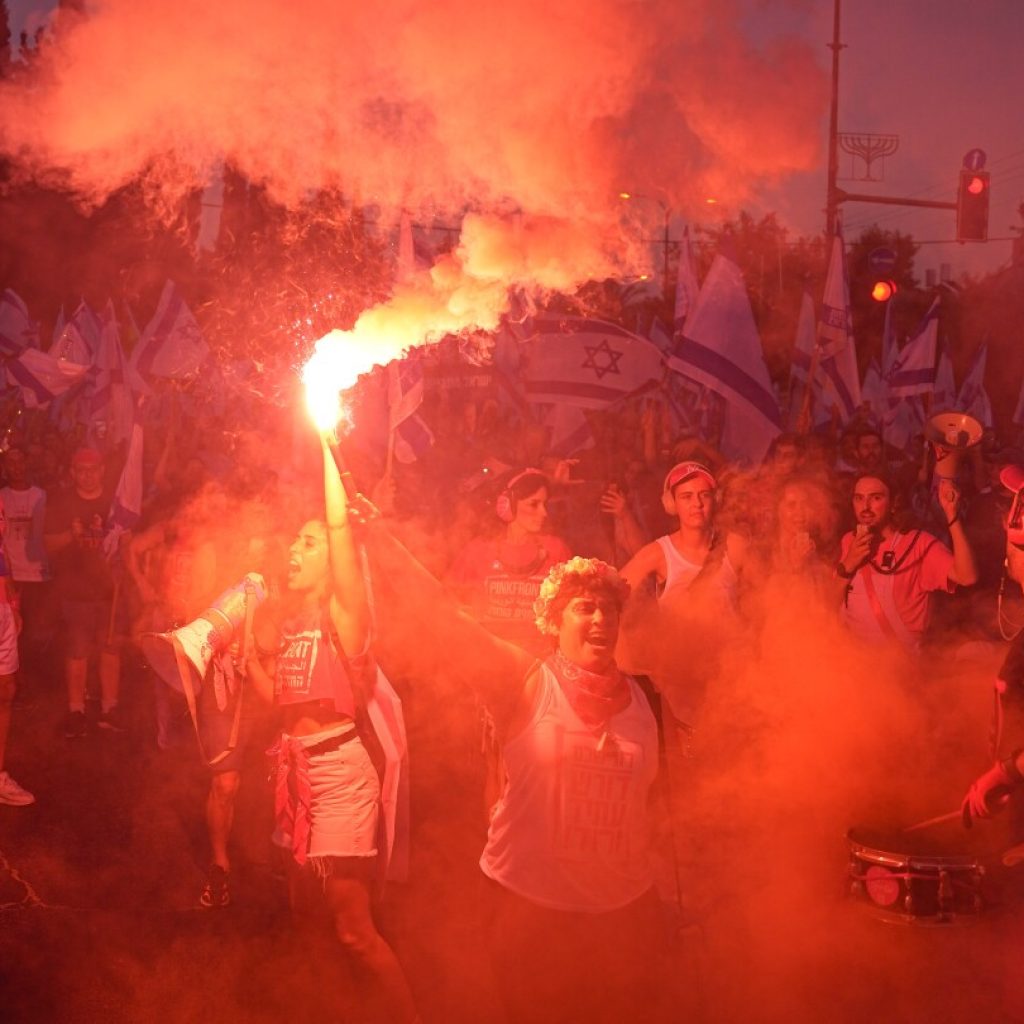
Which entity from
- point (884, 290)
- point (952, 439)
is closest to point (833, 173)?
point (884, 290)

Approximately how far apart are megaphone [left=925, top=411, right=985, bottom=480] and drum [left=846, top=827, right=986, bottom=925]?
2481 millimetres

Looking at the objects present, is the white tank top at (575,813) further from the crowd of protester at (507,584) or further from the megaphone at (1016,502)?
the megaphone at (1016,502)

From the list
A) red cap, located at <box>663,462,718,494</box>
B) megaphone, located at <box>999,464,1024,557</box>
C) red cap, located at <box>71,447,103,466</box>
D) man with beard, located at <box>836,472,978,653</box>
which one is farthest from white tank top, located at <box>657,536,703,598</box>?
red cap, located at <box>71,447,103,466</box>

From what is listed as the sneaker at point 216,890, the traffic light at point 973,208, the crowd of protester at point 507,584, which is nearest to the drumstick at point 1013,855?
the crowd of protester at point 507,584

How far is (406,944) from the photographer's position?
4.95 m

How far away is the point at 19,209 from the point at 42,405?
11312mm

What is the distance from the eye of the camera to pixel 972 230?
42.9 ft

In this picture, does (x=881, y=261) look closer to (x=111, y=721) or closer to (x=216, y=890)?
(x=111, y=721)

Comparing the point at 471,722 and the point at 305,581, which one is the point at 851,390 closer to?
the point at 471,722

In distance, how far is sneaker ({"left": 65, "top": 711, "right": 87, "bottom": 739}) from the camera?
841cm

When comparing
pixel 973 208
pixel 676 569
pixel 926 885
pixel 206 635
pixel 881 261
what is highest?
pixel 973 208

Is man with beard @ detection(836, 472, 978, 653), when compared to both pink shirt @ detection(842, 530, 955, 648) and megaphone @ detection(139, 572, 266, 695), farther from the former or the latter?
megaphone @ detection(139, 572, 266, 695)

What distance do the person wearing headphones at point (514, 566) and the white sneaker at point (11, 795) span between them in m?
2.60

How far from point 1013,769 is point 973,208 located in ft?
34.6
